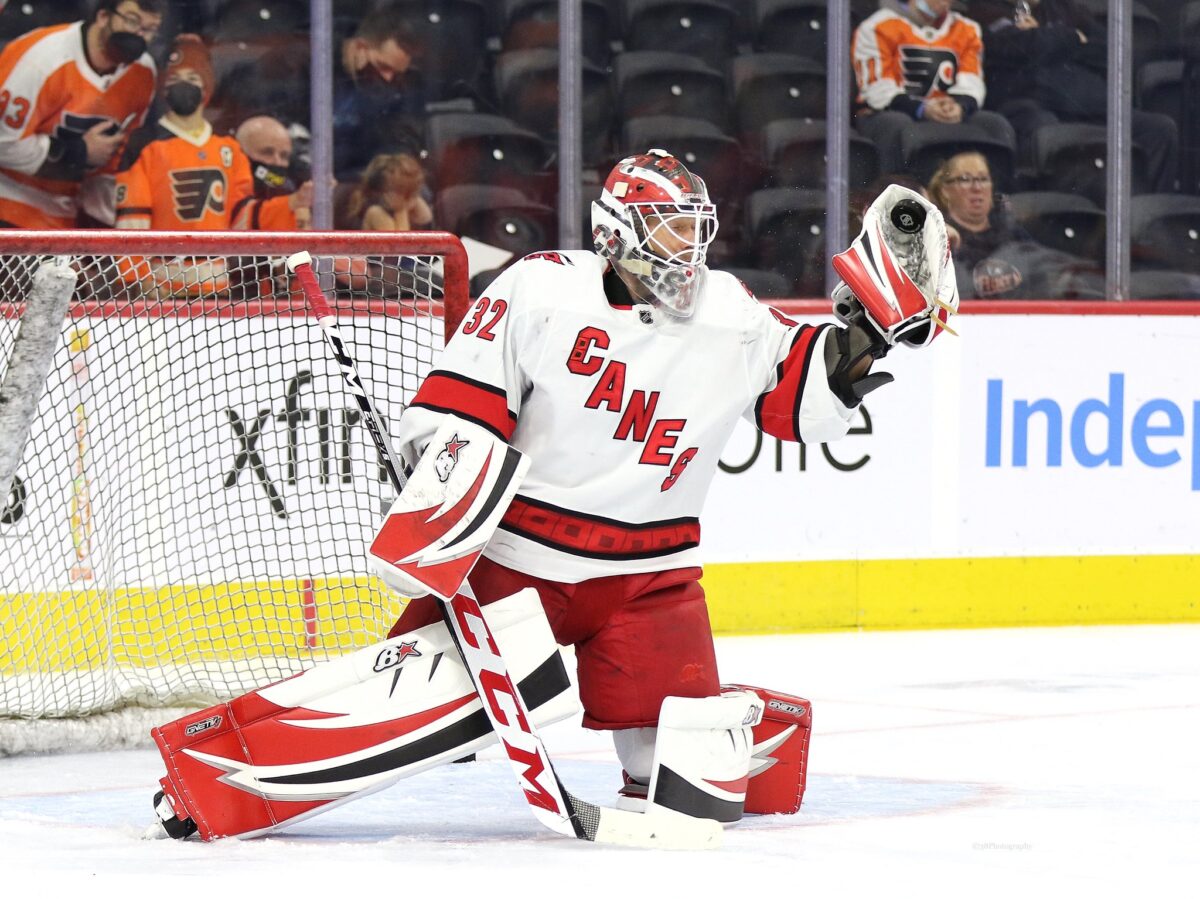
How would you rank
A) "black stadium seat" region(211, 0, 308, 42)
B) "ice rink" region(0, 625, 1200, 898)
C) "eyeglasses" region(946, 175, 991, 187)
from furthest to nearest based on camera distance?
"eyeglasses" region(946, 175, 991, 187), "black stadium seat" region(211, 0, 308, 42), "ice rink" region(0, 625, 1200, 898)

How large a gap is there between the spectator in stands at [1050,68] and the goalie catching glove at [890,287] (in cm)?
314

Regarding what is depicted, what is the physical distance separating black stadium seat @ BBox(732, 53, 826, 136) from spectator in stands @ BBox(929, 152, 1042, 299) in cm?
46

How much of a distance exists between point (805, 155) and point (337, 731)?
3389mm

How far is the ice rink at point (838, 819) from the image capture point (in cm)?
274

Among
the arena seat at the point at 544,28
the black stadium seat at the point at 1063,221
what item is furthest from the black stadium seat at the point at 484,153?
the black stadium seat at the point at 1063,221

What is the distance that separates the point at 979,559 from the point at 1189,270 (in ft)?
4.02

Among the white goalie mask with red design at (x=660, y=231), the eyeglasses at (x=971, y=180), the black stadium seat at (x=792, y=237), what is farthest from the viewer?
the eyeglasses at (x=971, y=180)

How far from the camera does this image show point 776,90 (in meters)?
6.02

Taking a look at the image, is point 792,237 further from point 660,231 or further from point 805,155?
point 660,231

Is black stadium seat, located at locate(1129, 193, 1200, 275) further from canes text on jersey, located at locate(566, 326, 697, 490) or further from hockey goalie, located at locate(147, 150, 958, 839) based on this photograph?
canes text on jersey, located at locate(566, 326, 697, 490)

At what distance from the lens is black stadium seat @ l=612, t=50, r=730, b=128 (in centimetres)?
593

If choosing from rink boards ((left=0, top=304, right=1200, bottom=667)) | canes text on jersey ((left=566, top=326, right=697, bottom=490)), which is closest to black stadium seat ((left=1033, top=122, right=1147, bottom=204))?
rink boards ((left=0, top=304, right=1200, bottom=667))

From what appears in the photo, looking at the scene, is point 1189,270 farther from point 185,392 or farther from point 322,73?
point 185,392

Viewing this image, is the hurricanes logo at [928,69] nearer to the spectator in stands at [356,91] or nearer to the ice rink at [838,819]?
the spectator in stands at [356,91]
